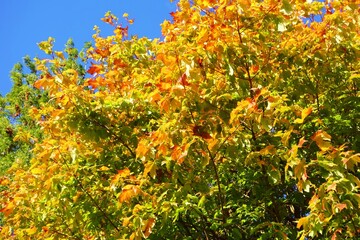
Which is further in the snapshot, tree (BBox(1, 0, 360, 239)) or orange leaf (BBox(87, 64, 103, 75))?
orange leaf (BBox(87, 64, 103, 75))

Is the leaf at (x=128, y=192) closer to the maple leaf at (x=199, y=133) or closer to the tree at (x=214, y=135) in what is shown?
the tree at (x=214, y=135)

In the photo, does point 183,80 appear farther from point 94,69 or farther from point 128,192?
point 94,69

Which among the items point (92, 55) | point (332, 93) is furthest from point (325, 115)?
point (92, 55)

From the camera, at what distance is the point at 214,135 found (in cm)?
367

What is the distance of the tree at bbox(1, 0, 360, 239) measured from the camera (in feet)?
11.6

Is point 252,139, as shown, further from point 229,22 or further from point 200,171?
point 229,22

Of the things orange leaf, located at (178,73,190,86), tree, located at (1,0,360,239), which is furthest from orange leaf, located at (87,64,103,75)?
orange leaf, located at (178,73,190,86)

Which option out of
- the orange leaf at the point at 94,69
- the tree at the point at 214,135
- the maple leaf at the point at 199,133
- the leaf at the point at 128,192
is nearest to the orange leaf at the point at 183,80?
the tree at the point at 214,135

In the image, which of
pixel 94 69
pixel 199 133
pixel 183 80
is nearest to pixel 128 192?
pixel 199 133

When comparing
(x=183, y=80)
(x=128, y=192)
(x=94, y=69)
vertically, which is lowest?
(x=128, y=192)

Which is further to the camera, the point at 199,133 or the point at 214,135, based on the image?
the point at 214,135

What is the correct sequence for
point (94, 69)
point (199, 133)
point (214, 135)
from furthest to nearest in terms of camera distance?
point (94, 69)
point (214, 135)
point (199, 133)

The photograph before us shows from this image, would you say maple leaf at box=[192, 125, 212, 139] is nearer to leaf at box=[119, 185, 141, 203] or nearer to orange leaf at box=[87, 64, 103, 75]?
leaf at box=[119, 185, 141, 203]

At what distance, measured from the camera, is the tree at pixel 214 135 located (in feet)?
11.6
